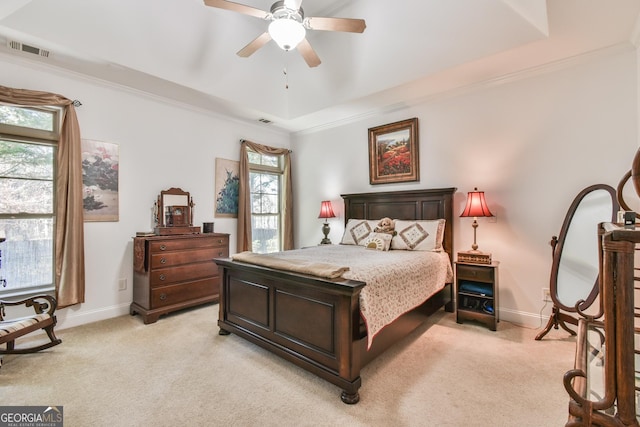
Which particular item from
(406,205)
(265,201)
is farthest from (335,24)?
(265,201)

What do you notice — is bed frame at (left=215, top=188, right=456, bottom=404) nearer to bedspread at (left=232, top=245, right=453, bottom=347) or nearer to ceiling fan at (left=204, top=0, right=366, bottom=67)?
bedspread at (left=232, top=245, right=453, bottom=347)

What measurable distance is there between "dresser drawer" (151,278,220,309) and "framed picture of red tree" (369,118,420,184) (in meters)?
2.84

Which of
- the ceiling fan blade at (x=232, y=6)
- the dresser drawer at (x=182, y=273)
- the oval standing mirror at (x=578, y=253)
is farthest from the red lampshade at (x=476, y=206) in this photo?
the dresser drawer at (x=182, y=273)

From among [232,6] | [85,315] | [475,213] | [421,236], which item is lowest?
[85,315]

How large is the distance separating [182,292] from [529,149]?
4.46 meters

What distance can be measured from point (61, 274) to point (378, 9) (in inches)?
176

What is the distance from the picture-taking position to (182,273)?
3.63 meters

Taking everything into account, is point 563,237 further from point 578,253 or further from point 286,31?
point 286,31

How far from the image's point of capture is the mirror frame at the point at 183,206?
3.84 m

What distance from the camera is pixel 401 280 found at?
8.33ft

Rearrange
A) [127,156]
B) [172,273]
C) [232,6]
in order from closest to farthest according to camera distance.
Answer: [232,6]
[172,273]
[127,156]

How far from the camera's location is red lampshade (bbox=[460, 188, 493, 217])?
3.31m

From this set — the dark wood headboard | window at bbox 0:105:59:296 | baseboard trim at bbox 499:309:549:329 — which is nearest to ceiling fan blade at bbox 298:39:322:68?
the dark wood headboard

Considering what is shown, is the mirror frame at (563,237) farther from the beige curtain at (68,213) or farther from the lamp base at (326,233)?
the beige curtain at (68,213)
